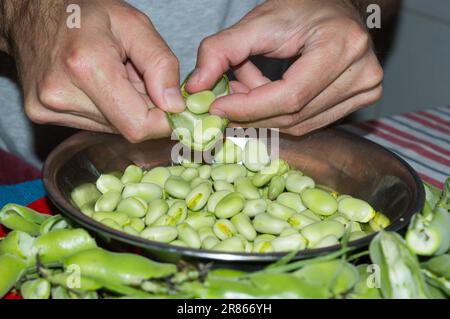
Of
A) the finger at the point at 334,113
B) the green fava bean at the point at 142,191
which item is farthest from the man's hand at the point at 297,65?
the green fava bean at the point at 142,191

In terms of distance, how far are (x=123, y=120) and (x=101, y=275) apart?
0.19 m

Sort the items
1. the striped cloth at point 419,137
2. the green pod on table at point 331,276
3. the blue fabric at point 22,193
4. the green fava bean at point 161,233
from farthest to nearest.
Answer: the striped cloth at point 419,137 → the blue fabric at point 22,193 → the green fava bean at point 161,233 → the green pod on table at point 331,276

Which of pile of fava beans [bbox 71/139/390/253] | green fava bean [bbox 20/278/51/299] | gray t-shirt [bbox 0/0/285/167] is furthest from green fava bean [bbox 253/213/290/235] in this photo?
gray t-shirt [bbox 0/0/285/167]

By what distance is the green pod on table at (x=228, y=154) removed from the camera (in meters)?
0.80

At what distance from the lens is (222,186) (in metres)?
0.75

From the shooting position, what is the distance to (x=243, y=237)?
668 mm

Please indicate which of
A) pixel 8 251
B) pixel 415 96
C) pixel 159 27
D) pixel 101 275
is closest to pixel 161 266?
pixel 101 275

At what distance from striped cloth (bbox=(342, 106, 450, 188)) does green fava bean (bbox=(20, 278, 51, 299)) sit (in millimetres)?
656

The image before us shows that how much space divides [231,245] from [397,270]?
149mm

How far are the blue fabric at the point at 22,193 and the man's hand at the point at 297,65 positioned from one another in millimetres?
294

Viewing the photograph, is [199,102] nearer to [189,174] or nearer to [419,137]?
[189,174]

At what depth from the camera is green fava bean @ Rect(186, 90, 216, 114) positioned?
73 centimetres

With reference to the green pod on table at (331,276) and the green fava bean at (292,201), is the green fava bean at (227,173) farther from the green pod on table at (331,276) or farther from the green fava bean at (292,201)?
the green pod on table at (331,276)

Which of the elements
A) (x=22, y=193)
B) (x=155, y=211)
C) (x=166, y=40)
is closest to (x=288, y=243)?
(x=155, y=211)
